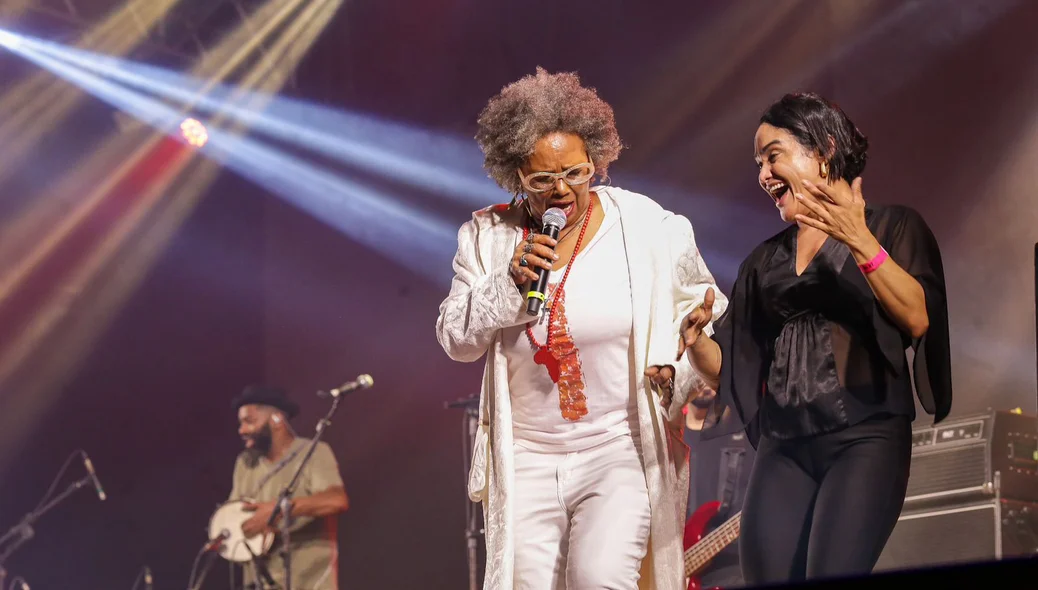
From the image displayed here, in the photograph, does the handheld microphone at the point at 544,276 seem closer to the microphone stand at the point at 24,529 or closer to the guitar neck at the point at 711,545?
the guitar neck at the point at 711,545

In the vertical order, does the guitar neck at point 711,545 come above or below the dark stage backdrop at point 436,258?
below

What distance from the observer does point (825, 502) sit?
8.86 feet

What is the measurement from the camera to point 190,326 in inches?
352

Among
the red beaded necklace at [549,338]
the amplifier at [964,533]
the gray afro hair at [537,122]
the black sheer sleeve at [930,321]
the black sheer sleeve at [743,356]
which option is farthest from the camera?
the amplifier at [964,533]

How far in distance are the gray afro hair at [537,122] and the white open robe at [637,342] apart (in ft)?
0.49

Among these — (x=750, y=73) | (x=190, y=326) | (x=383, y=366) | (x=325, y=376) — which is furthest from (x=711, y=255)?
(x=190, y=326)

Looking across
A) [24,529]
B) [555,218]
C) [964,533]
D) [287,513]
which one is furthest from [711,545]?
[24,529]

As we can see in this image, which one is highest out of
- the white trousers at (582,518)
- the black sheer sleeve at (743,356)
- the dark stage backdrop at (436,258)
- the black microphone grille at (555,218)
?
the dark stage backdrop at (436,258)

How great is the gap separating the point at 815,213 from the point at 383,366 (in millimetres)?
6296

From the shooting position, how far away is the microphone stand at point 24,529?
24.7ft

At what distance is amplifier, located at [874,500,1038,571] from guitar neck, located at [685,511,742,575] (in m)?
0.72

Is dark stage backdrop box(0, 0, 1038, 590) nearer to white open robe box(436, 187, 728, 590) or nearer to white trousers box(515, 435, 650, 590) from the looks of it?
white open robe box(436, 187, 728, 590)

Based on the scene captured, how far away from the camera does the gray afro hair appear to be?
130 inches

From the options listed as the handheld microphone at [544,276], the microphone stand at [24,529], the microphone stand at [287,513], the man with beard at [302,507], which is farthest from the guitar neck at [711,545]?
the microphone stand at [24,529]
